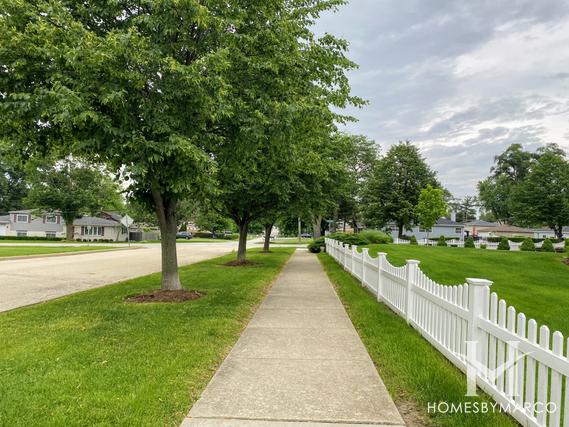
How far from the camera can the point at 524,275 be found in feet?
48.5

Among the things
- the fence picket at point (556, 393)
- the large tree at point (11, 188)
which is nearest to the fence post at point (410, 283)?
the fence picket at point (556, 393)

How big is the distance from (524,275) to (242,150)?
1126 cm

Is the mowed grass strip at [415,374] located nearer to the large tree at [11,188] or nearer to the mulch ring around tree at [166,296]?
the mulch ring around tree at [166,296]

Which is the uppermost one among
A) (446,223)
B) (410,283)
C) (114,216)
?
(446,223)

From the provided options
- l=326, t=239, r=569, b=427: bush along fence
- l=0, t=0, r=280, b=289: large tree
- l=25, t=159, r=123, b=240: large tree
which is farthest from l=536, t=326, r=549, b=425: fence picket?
l=25, t=159, r=123, b=240: large tree

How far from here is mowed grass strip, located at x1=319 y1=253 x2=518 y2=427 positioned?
3.68 meters

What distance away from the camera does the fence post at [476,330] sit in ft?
14.5

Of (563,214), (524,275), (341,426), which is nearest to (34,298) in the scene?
(341,426)

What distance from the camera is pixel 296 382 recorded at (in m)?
4.53

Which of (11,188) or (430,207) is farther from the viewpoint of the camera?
(11,188)

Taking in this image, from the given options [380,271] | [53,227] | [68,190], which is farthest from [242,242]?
[53,227]

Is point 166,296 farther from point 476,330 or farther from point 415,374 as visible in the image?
point 476,330

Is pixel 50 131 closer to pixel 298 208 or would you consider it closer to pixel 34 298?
pixel 34 298

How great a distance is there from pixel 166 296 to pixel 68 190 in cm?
5198
